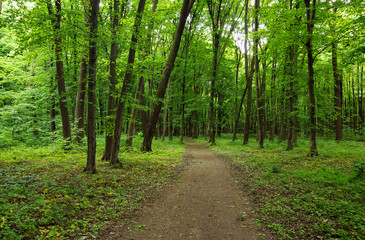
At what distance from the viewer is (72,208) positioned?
4250 mm

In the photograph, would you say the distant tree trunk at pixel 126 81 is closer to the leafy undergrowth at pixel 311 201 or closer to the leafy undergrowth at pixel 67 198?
the leafy undergrowth at pixel 67 198

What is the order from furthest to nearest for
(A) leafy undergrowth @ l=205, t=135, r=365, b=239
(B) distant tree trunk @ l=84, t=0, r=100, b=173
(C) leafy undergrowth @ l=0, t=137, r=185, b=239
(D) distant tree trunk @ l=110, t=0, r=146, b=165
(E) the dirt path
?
(D) distant tree trunk @ l=110, t=0, r=146, b=165, (B) distant tree trunk @ l=84, t=0, r=100, b=173, (E) the dirt path, (A) leafy undergrowth @ l=205, t=135, r=365, b=239, (C) leafy undergrowth @ l=0, t=137, r=185, b=239

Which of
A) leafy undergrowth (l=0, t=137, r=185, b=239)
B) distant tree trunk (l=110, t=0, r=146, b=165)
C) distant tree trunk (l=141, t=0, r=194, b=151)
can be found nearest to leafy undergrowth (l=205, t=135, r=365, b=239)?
leafy undergrowth (l=0, t=137, r=185, b=239)

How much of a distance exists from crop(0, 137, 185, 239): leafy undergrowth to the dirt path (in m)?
0.60

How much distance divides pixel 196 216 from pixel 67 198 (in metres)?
3.21

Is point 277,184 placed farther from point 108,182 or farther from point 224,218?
point 108,182

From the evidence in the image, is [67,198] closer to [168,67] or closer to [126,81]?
[126,81]

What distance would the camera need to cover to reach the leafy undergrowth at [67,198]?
3.42 meters

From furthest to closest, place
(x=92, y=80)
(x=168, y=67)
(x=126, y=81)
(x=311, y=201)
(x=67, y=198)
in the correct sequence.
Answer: (x=168, y=67) → (x=126, y=81) → (x=92, y=80) → (x=311, y=201) → (x=67, y=198)

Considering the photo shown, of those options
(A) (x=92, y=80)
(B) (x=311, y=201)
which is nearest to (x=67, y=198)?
(A) (x=92, y=80)

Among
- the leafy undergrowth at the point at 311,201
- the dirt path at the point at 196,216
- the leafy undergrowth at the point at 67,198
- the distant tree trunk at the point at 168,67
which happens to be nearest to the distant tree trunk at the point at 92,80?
the leafy undergrowth at the point at 67,198

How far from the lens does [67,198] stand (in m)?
4.57

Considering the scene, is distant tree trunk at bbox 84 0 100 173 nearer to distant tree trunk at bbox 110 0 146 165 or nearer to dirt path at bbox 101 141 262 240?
distant tree trunk at bbox 110 0 146 165

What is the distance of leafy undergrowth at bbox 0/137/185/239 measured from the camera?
3.42 meters
